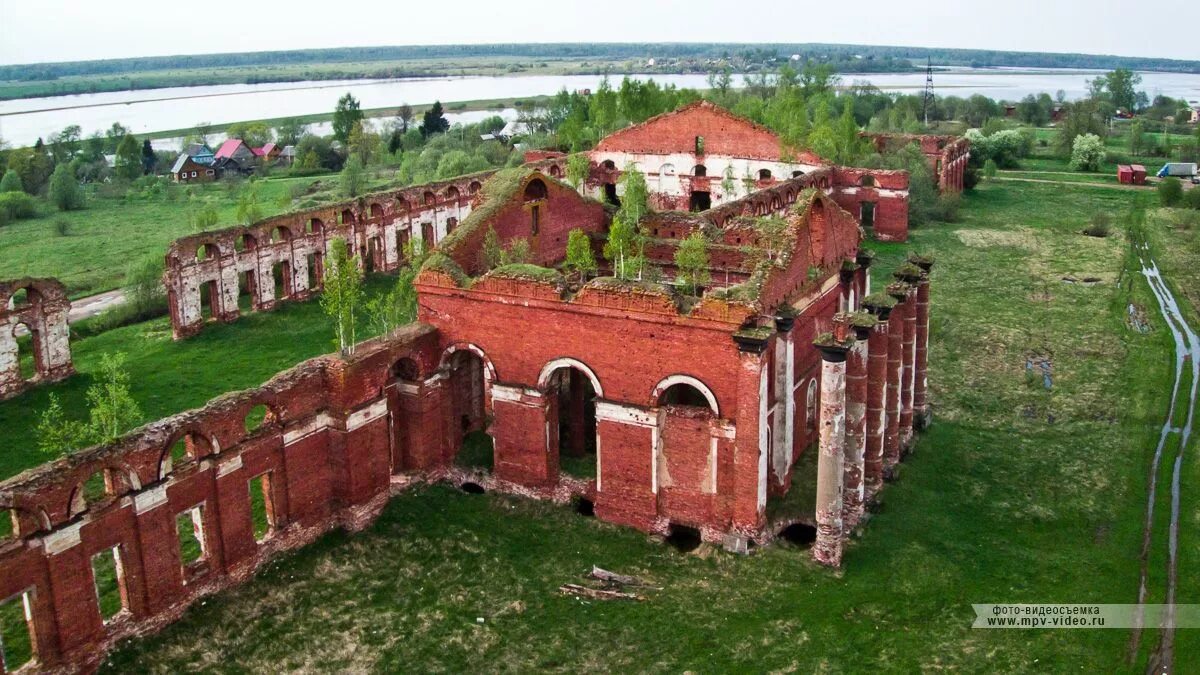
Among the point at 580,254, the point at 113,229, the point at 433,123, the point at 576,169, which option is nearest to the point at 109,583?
the point at 580,254

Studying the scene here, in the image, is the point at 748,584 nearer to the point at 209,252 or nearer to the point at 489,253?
the point at 489,253

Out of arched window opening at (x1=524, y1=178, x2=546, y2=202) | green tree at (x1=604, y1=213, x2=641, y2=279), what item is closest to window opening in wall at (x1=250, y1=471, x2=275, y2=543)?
green tree at (x1=604, y1=213, x2=641, y2=279)

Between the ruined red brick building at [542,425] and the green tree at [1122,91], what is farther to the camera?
the green tree at [1122,91]

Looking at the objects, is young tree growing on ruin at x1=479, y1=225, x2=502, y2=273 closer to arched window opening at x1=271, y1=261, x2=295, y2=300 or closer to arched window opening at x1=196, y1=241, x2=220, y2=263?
arched window opening at x1=196, y1=241, x2=220, y2=263

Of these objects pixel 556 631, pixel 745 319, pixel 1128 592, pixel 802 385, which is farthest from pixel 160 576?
pixel 1128 592

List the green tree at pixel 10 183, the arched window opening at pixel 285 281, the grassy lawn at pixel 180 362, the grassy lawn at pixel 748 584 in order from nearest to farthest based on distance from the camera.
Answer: the grassy lawn at pixel 748 584 → the grassy lawn at pixel 180 362 → the arched window opening at pixel 285 281 → the green tree at pixel 10 183

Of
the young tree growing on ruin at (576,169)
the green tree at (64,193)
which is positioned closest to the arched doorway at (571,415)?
the young tree growing on ruin at (576,169)

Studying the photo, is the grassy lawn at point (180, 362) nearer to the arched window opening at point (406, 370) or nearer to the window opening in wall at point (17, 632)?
the window opening in wall at point (17, 632)
